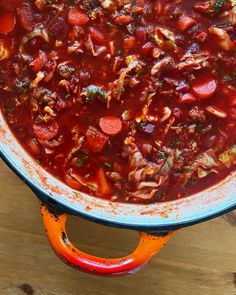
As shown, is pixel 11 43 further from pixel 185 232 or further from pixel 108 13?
pixel 185 232

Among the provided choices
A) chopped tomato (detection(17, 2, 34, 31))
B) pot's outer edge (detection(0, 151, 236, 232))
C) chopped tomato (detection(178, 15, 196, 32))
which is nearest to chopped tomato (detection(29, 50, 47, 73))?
chopped tomato (detection(17, 2, 34, 31))

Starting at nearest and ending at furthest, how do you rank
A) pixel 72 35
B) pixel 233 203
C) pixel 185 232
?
pixel 233 203 < pixel 72 35 < pixel 185 232

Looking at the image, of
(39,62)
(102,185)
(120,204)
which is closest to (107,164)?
(102,185)

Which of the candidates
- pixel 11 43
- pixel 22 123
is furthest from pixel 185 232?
pixel 11 43

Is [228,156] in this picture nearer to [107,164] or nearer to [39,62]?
[107,164]

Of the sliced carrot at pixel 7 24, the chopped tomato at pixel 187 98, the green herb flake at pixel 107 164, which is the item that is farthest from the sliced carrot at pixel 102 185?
the sliced carrot at pixel 7 24

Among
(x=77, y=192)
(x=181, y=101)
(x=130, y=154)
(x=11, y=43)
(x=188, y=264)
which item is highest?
(x=11, y=43)
